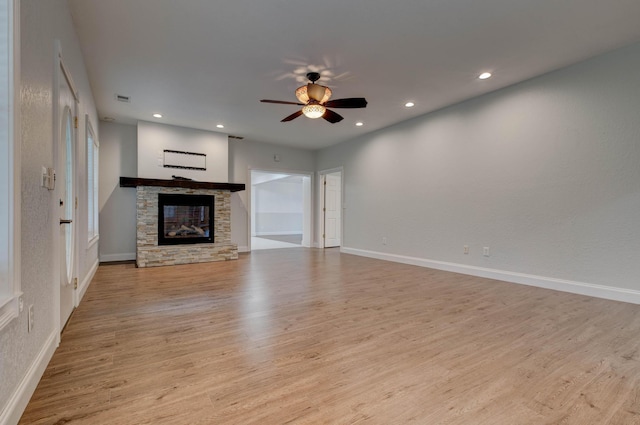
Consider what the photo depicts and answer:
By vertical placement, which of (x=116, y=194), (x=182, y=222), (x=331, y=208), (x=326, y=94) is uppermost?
(x=326, y=94)

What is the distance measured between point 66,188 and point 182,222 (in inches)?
129

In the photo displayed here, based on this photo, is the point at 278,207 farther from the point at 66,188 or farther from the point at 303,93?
the point at 66,188

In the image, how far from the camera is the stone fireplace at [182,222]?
5273mm

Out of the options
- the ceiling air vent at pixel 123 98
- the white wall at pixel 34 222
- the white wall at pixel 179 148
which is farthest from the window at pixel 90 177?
the white wall at pixel 34 222

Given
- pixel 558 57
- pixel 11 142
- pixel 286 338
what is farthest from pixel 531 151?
pixel 11 142

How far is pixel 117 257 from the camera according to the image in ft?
Result: 18.7

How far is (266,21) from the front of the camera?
8.81 feet

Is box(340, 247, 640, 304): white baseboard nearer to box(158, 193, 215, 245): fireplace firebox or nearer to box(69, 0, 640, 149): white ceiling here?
box(69, 0, 640, 149): white ceiling

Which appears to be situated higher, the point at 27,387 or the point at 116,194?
the point at 116,194

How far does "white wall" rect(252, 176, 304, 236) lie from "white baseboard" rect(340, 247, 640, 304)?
7.75m

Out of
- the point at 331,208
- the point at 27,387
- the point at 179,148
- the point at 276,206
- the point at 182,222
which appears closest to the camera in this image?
the point at 27,387

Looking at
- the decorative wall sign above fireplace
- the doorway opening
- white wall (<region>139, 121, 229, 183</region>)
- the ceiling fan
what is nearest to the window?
white wall (<region>139, 121, 229, 183</region>)

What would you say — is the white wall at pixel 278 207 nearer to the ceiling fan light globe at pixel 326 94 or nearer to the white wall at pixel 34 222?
the ceiling fan light globe at pixel 326 94

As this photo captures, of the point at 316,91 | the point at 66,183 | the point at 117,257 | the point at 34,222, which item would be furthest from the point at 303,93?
the point at 117,257
